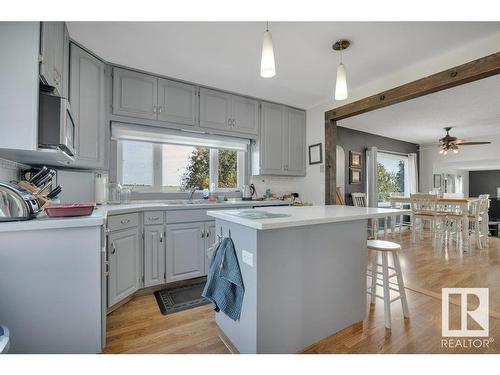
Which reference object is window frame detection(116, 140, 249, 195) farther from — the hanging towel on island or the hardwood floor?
the hanging towel on island

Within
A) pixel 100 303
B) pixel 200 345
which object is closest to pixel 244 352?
pixel 200 345

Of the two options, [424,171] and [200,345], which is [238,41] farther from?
[424,171]

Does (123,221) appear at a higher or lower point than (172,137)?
lower

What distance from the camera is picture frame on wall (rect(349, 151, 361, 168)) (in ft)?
16.7

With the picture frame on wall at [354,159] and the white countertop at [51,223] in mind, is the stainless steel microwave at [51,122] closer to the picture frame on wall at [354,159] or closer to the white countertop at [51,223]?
the white countertop at [51,223]

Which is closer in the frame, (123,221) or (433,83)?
(123,221)

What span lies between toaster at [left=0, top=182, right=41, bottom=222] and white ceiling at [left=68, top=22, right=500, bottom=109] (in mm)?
1423

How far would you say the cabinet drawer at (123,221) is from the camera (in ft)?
6.47

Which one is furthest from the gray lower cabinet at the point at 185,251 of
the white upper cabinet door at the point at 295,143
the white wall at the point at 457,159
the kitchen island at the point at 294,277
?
the white wall at the point at 457,159

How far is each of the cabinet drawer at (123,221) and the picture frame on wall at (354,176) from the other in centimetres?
430

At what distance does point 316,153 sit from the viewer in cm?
370

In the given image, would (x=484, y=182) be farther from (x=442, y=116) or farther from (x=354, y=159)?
(x=354, y=159)

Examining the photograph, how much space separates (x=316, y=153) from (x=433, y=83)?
63.7 inches

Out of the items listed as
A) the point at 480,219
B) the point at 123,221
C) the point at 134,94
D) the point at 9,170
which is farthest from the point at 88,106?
the point at 480,219
